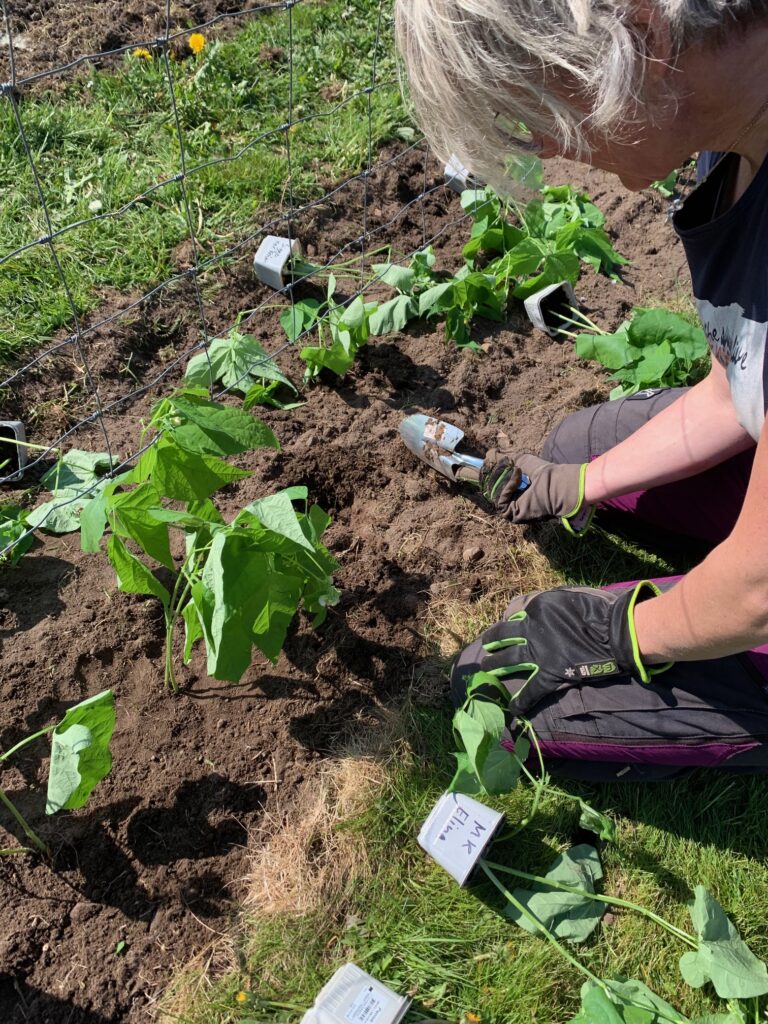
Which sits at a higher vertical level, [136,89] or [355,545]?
[136,89]

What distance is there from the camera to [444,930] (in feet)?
5.81

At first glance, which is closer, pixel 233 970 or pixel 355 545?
pixel 233 970

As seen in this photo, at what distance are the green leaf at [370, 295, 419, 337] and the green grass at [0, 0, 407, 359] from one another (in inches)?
25.5

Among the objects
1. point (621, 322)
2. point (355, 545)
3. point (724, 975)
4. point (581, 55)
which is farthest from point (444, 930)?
point (621, 322)

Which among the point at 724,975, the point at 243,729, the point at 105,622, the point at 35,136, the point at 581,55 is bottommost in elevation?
the point at 724,975

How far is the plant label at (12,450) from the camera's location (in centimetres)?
230

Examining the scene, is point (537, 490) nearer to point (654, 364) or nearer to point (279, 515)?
point (654, 364)

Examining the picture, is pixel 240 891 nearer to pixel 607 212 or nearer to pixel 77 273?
pixel 77 273

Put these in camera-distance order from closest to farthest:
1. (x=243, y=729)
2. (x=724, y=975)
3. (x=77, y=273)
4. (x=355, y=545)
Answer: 1. (x=724, y=975)
2. (x=243, y=729)
3. (x=355, y=545)
4. (x=77, y=273)

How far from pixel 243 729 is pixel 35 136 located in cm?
241

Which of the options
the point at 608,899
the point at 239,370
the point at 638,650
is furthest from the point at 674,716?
the point at 239,370

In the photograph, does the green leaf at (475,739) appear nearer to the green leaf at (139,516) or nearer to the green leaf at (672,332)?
the green leaf at (139,516)

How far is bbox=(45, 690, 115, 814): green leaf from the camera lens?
4.99 ft

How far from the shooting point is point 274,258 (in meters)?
2.71
